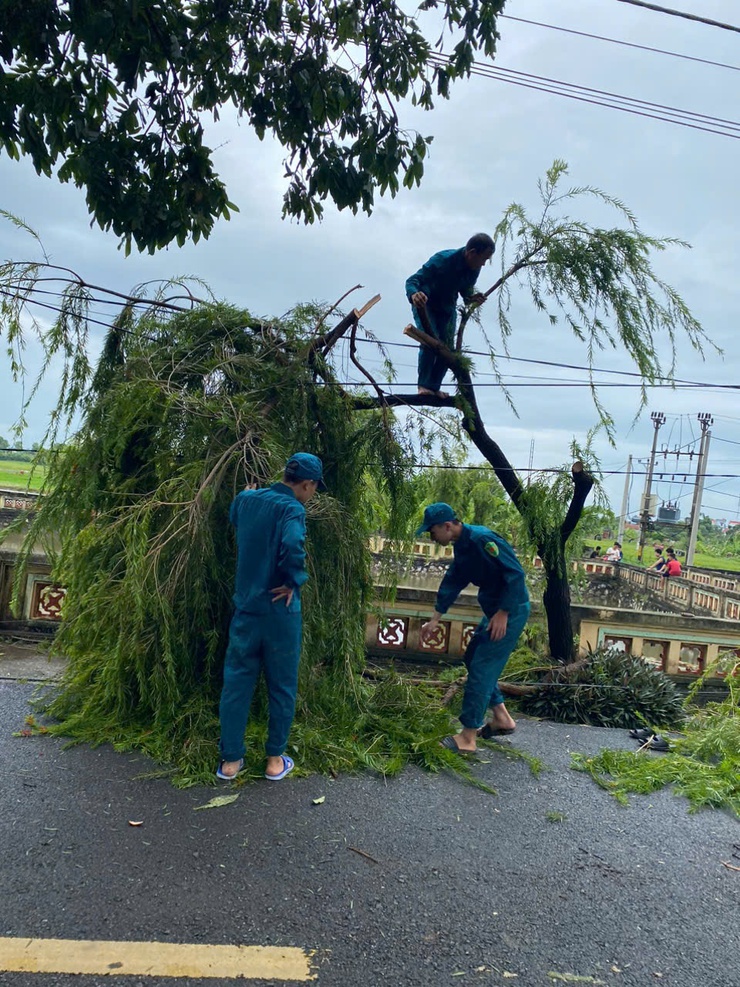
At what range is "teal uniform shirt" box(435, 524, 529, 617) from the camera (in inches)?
175

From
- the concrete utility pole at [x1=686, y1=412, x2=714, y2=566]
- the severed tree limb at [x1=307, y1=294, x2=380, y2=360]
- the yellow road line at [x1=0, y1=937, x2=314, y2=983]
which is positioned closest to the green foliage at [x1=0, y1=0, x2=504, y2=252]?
the severed tree limb at [x1=307, y1=294, x2=380, y2=360]

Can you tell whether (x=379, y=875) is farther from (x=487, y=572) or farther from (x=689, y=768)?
(x=689, y=768)

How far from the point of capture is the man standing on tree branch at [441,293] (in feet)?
17.3

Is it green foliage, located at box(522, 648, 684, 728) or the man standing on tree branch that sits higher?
the man standing on tree branch

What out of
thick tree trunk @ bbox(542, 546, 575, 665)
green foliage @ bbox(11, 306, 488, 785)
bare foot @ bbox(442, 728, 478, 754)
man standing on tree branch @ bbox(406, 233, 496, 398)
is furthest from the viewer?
thick tree trunk @ bbox(542, 546, 575, 665)

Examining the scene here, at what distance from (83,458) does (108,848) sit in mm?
2509

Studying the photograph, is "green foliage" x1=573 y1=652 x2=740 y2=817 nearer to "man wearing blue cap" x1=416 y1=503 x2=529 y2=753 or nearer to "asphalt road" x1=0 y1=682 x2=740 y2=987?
"asphalt road" x1=0 y1=682 x2=740 y2=987

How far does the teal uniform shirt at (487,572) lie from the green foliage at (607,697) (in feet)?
4.54

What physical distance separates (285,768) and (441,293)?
3714mm

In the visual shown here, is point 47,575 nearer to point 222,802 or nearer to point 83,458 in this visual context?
point 83,458

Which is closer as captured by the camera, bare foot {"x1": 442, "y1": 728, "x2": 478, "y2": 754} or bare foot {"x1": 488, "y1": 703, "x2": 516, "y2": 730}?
bare foot {"x1": 442, "y1": 728, "x2": 478, "y2": 754}

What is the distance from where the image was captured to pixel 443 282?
5.52m

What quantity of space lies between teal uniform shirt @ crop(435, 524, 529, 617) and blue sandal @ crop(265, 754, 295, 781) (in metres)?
1.45

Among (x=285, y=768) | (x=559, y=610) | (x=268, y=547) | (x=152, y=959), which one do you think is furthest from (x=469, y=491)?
(x=152, y=959)
